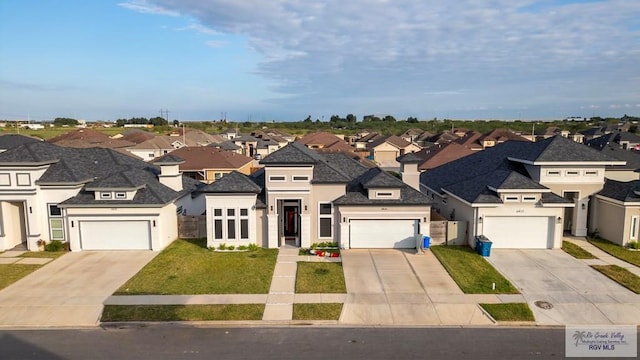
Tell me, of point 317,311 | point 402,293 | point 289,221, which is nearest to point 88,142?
point 289,221

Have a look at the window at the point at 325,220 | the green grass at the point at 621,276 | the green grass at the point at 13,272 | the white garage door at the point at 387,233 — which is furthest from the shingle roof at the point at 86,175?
the green grass at the point at 621,276

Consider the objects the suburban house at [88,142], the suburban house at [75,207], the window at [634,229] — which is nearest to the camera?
the suburban house at [75,207]

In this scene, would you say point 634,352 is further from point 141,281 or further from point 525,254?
point 141,281

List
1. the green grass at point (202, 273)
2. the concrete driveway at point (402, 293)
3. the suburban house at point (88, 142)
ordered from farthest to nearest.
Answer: the suburban house at point (88, 142) → the green grass at point (202, 273) → the concrete driveway at point (402, 293)

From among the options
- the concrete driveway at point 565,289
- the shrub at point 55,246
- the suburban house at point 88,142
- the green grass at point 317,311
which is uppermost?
the suburban house at point 88,142

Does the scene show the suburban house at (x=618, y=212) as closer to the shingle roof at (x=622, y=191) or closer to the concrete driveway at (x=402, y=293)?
the shingle roof at (x=622, y=191)
